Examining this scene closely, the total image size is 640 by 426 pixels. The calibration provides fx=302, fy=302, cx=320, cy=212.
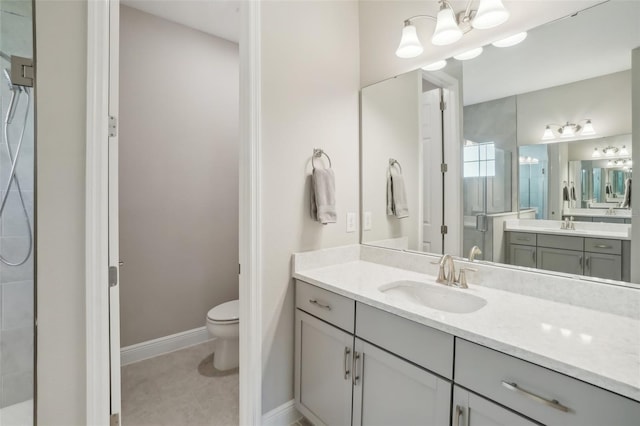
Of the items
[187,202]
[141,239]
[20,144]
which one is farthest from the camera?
[187,202]

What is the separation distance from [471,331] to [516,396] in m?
0.20

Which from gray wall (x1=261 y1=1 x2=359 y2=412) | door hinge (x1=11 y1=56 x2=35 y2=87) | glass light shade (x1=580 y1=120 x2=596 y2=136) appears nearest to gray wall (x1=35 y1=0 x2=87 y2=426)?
door hinge (x1=11 y1=56 x2=35 y2=87)

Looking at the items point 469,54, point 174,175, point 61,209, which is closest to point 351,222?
point 469,54

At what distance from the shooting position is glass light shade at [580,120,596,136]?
4.07 ft

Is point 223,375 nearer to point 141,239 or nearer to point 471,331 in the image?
point 141,239

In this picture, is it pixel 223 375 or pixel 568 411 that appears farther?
pixel 223 375

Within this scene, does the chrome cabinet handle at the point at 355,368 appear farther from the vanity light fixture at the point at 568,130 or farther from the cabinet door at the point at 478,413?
the vanity light fixture at the point at 568,130

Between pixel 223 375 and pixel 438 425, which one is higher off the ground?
pixel 438 425

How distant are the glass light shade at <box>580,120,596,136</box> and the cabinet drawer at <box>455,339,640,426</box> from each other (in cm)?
100

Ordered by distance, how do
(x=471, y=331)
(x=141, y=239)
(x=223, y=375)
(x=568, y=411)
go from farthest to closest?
(x=141, y=239)
(x=223, y=375)
(x=471, y=331)
(x=568, y=411)

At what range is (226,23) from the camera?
2570 mm

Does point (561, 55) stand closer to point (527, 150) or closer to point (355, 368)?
point (527, 150)

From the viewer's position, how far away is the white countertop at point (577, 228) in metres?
1.19

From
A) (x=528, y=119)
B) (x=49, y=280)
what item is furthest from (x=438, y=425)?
(x=49, y=280)
